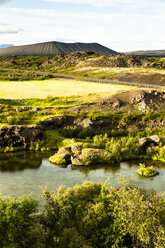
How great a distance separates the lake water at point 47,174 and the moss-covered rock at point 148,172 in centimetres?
108

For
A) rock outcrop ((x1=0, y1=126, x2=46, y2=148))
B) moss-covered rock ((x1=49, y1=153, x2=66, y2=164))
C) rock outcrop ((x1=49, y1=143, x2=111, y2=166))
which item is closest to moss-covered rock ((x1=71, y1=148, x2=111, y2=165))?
rock outcrop ((x1=49, y1=143, x2=111, y2=166))

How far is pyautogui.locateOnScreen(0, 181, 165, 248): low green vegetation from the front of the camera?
2775 cm

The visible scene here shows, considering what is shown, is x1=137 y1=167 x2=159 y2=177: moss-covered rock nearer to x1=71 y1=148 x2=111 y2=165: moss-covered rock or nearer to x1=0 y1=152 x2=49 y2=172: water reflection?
x1=71 y1=148 x2=111 y2=165: moss-covered rock

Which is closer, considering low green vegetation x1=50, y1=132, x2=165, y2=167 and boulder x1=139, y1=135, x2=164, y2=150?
low green vegetation x1=50, y1=132, x2=165, y2=167

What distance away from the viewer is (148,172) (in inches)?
2194

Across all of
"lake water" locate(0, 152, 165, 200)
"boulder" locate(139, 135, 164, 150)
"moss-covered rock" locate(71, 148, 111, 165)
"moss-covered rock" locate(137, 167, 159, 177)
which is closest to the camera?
"lake water" locate(0, 152, 165, 200)

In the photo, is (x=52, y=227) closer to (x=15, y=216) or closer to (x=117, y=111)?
(x=15, y=216)

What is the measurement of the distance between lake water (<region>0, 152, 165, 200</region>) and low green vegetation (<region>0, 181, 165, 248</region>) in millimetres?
12834

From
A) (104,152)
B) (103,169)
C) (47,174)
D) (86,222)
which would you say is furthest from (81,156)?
(86,222)

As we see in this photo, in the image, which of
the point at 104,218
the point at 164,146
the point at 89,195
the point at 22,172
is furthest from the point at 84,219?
the point at 164,146

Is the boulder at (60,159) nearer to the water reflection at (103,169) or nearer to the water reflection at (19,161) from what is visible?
the water reflection at (103,169)

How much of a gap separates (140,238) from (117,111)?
206ft

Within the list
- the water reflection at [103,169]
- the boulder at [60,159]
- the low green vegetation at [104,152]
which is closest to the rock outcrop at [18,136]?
the low green vegetation at [104,152]

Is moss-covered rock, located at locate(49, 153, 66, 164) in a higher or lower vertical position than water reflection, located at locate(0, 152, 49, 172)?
higher
